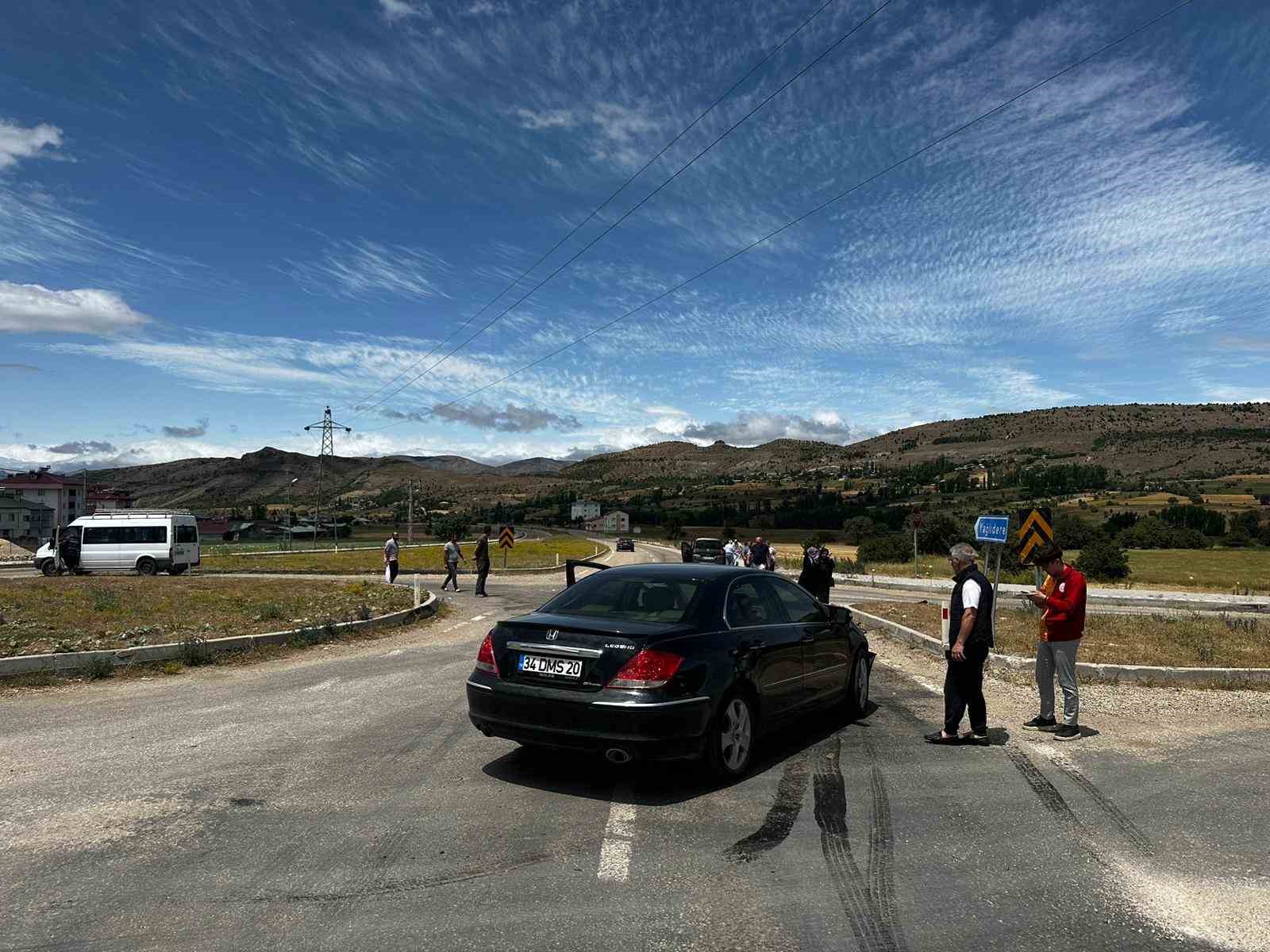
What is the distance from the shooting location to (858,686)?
27.8 ft

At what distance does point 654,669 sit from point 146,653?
840 cm

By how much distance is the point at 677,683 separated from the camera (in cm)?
564

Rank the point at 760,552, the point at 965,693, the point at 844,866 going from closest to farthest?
the point at 844,866, the point at 965,693, the point at 760,552

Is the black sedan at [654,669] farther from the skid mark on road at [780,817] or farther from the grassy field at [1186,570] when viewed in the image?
the grassy field at [1186,570]

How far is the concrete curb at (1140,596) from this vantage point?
89.9 ft

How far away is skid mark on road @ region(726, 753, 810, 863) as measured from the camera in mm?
4852

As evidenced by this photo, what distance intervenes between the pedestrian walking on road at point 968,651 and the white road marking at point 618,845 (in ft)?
10.4

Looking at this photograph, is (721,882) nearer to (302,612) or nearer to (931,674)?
(931,674)

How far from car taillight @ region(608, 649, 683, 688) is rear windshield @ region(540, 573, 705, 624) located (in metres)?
0.46

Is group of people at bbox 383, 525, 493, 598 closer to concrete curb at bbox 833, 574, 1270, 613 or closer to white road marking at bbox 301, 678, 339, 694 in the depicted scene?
white road marking at bbox 301, 678, 339, 694

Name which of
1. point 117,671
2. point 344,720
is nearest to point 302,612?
point 117,671

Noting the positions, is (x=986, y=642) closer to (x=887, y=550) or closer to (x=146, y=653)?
(x=146, y=653)

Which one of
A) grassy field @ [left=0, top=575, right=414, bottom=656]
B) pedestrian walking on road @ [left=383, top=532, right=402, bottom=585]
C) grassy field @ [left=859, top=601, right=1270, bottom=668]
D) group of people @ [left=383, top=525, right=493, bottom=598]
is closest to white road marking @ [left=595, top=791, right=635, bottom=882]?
grassy field @ [left=859, top=601, right=1270, bottom=668]

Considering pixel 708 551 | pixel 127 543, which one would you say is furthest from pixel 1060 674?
pixel 708 551
